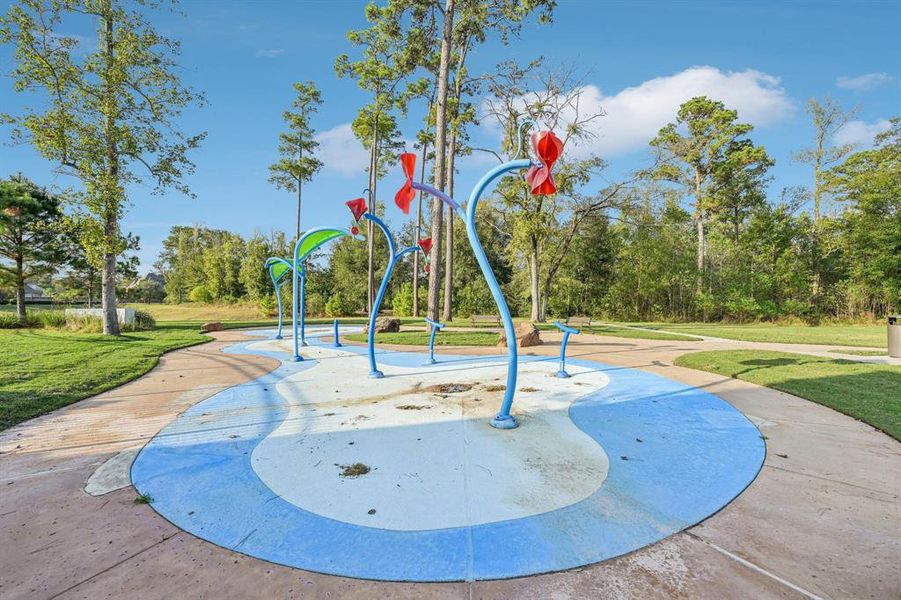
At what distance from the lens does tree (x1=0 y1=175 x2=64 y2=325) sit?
14280mm

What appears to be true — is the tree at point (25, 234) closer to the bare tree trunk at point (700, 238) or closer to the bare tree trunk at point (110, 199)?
the bare tree trunk at point (110, 199)

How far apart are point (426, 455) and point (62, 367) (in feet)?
23.7

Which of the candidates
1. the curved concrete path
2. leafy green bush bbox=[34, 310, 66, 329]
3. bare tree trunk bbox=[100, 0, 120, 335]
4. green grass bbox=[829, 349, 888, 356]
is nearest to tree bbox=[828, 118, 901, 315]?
green grass bbox=[829, 349, 888, 356]

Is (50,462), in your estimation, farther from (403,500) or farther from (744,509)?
(744,509)

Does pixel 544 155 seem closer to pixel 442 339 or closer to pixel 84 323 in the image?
pixel 442 339

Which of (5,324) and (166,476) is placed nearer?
(166,476)

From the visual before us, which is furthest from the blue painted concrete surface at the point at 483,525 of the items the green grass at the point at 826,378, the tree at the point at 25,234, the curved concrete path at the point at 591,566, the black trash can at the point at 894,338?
the tree at the point at 25,234

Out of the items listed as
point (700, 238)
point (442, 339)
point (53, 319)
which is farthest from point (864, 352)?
point (53, 319)

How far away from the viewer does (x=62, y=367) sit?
6.66m

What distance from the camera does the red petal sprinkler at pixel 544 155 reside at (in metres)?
3.26

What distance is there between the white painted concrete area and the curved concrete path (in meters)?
0.58

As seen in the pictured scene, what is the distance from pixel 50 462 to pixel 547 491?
3.95 m

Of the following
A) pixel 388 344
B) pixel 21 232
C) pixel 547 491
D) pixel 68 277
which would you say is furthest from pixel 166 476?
pixel 68 277

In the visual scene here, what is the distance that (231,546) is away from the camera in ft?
6.96
